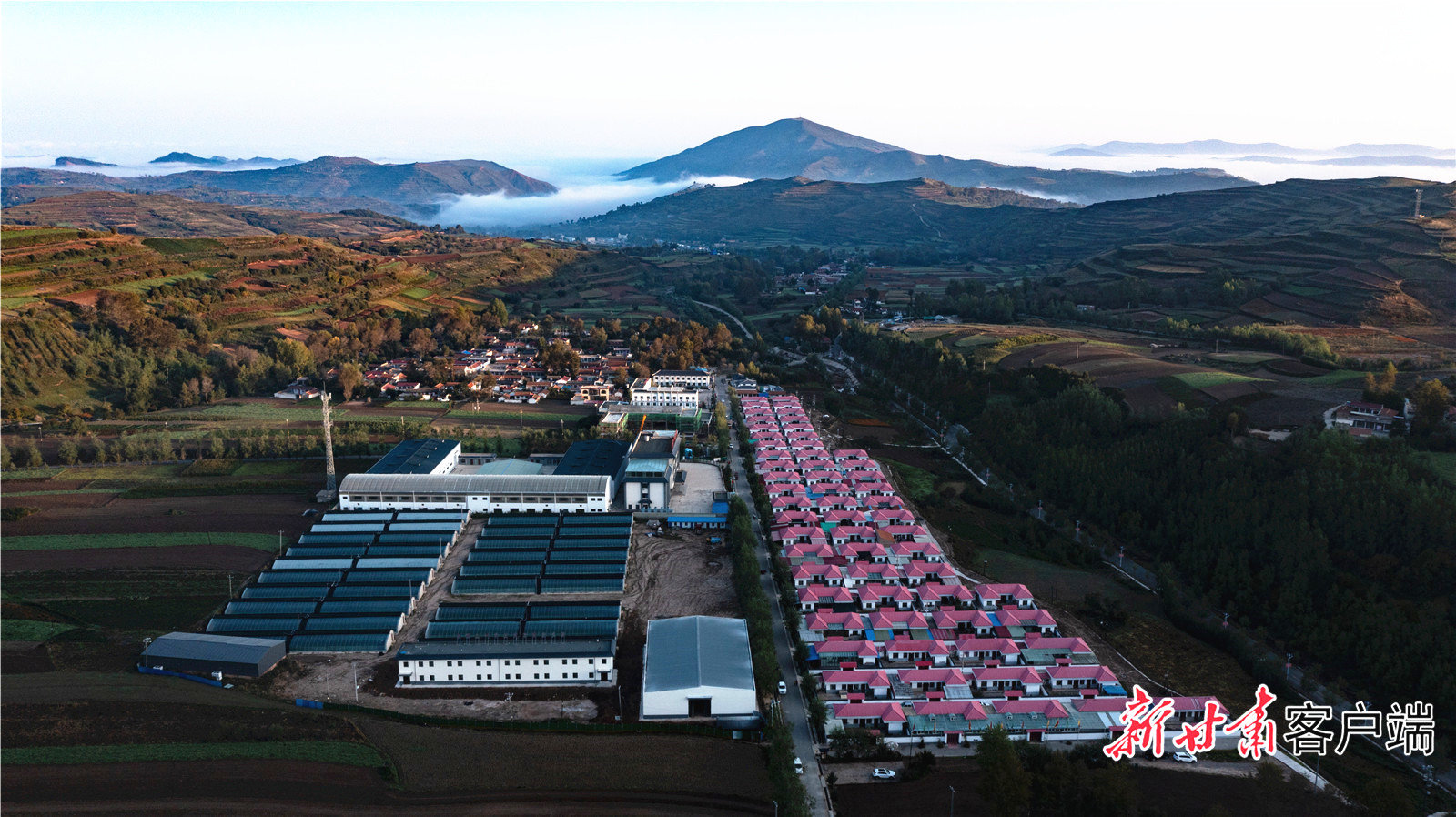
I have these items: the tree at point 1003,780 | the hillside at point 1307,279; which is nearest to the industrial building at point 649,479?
the tree at point 1003,780

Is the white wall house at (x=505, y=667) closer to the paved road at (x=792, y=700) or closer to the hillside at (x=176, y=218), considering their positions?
the paved road at (x=792, y=700)

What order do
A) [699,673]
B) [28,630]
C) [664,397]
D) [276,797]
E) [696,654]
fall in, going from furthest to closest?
[664,397]
[28,630]
[696,654]
[699,673]
[276,797]

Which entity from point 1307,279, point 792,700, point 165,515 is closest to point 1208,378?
point 1307,279

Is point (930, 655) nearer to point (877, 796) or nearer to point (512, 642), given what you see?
point (877, 796)

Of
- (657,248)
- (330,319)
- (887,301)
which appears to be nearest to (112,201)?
(657,248)

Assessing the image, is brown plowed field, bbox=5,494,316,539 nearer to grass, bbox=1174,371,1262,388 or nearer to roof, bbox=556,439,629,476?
roof, bbox=556,439,629,476

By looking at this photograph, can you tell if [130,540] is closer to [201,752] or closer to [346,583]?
[346,583]

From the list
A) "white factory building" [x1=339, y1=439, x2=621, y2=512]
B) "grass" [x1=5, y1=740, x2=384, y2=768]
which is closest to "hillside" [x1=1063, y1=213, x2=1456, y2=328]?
"white factory building" [x1=339, y1=439, x2=621, y2=512]
